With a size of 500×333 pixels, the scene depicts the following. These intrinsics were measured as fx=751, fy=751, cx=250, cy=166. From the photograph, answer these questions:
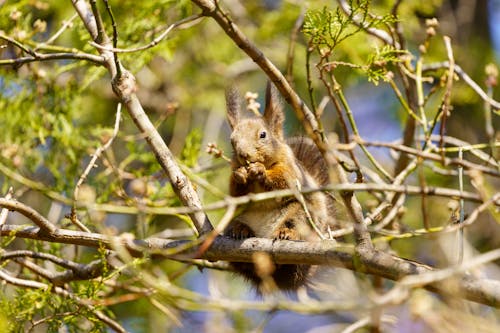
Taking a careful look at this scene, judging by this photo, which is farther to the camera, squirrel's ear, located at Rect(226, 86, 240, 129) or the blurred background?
squirrel's ear, located at Rect(226, 86, 240, 129)

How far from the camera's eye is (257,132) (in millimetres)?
3596

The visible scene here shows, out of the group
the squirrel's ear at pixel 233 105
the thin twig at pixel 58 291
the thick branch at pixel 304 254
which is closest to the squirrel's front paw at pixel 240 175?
the squirrel's ear at pixel 233 105

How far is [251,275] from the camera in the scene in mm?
3336

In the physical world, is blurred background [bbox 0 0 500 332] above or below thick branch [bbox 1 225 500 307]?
above

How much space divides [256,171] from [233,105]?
19.7 inches

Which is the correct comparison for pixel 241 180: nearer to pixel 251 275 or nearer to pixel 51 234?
pixel 251 275

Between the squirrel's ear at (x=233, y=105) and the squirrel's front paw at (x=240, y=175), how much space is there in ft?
1.50

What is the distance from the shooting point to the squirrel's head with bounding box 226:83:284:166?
3.50 meters

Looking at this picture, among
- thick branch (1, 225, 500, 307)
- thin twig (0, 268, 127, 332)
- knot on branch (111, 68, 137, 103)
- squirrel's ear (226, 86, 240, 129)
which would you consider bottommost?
thin twig (0, 268, 127, 332)

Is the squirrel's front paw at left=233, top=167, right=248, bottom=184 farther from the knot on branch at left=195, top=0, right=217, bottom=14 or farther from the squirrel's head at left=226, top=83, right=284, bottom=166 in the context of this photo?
the knot on branch at left=195, top=0, right=217, bottom=14

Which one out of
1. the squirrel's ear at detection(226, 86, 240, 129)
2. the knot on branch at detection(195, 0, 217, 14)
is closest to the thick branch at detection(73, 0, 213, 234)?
the knot on branch at detection(195, 0, 217, 14)

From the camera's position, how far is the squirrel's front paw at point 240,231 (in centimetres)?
321

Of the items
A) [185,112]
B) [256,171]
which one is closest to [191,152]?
[256,171]

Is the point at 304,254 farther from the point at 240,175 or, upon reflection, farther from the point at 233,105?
the point at 233,105
